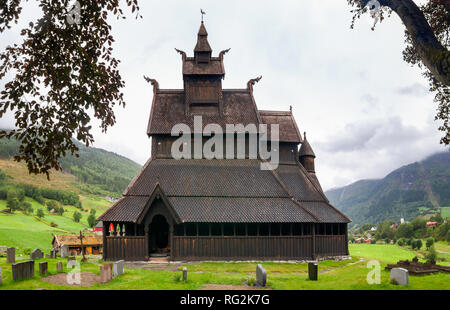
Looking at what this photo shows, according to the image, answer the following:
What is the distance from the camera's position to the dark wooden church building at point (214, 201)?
95.6 feet

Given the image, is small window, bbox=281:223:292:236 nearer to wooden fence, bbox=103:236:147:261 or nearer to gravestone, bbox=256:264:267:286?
wooden fence, bbox=103:236:147:261

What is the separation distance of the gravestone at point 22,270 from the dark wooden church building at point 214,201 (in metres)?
10.0

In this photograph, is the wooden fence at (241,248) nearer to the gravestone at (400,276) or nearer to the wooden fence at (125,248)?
the wooden fence at (125,248)

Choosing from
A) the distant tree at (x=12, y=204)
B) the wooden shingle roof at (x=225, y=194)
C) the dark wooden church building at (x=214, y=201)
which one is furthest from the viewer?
the distant tree at (x=12, y=204)

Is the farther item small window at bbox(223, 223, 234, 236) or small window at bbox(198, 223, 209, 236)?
small window at bbox(223, 223, 234, 236)

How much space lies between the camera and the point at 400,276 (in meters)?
16.6

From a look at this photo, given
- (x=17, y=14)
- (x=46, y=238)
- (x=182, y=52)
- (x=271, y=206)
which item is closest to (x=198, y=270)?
(x=271, y=206)

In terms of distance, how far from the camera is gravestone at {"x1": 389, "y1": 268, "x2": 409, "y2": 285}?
16469mm

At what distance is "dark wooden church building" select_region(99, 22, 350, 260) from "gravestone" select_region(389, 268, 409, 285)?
42.3 feet

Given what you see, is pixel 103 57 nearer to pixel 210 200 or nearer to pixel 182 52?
pixel 210 200

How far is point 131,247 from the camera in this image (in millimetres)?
28953

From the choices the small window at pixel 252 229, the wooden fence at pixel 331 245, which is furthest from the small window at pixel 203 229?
the wooden fence at pixel 331 245

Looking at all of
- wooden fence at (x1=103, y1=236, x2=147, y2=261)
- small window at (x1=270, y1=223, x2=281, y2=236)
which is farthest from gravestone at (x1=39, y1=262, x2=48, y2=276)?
small window at (x1=270, y1=223, x2=281, y2=236)

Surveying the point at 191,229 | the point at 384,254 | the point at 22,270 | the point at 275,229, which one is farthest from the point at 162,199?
the point at 384,254
